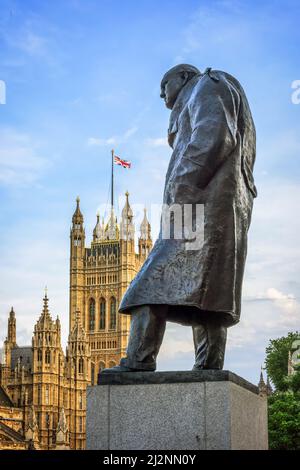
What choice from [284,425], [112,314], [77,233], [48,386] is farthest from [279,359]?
[77,233]

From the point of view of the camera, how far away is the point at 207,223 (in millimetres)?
8398

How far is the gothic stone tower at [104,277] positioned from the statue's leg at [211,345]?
119 metres

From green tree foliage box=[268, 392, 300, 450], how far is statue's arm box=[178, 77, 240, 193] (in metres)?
32.8

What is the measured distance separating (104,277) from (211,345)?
126 meters

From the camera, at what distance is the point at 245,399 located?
8.24 meters

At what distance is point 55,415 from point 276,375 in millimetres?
33227

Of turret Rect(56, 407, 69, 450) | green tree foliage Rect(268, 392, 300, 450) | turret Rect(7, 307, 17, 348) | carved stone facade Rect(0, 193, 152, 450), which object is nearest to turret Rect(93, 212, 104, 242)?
carved stone facade Rect(0, 193, 152, 450)

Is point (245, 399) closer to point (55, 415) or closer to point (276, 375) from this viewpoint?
point (276, 375)

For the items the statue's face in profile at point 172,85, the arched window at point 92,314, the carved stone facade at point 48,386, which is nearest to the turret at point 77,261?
the arched window at point 92,314

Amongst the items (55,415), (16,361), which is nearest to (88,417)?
(55,415)

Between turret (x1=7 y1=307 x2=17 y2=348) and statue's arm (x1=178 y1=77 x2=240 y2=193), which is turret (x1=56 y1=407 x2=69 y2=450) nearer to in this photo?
turret (x1=7 y1=307 x2=17 y2=348)

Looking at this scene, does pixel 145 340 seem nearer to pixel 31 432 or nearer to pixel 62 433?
pixel 31 432
